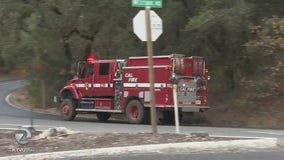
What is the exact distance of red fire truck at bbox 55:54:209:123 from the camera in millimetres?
21781

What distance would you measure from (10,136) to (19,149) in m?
2.92

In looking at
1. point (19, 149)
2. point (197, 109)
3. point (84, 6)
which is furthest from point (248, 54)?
point (19, 149)

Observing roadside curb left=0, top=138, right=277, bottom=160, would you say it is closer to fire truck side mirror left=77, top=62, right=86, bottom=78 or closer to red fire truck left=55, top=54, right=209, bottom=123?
red fire truck left=55, top=54, right=209, bottom=123

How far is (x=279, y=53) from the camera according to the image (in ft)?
74.7

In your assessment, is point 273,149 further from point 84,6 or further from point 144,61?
point 84,6

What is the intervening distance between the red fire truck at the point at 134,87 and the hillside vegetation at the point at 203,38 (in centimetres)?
174

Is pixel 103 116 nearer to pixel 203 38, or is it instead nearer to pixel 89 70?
pixel 89 70

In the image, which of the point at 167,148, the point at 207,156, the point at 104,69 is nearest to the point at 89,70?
the point at 104,69

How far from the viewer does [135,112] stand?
906 inches

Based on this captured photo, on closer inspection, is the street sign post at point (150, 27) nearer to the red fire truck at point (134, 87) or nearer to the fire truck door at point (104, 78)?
the red fire truck at point (134, 87)

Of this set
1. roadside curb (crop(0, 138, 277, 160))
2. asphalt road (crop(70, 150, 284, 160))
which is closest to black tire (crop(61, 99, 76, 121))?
roadside curb (crop(0, 138, 277, 160))

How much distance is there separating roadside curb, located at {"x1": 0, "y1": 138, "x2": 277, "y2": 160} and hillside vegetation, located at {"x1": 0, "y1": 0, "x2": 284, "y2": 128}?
9.57 meters

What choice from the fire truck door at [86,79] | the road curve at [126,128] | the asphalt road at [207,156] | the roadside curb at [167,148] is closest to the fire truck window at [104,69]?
the fire truck door at [86,79]

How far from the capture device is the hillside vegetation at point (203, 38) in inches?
857
